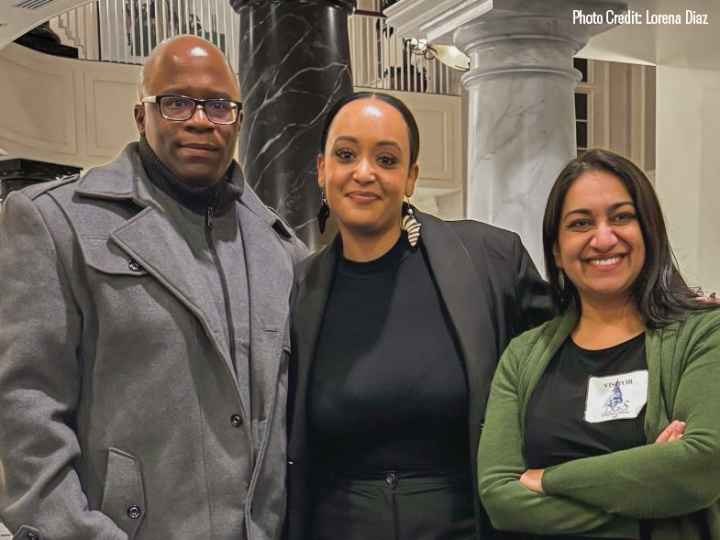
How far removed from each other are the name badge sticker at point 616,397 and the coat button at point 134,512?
36.8 inches

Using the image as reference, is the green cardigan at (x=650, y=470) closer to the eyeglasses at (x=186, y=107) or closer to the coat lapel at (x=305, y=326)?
the coat lapel at (x=305, y=326)

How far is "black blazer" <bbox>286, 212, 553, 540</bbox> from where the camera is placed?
2182 mm

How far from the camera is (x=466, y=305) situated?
222 cm

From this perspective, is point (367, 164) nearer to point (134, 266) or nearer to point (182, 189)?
point (182, 189)

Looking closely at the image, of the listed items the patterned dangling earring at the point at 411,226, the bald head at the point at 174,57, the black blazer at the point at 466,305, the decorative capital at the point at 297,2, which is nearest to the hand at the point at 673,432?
the black blazer at the point at 466,305

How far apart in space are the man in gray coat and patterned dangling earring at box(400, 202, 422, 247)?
1.25ft

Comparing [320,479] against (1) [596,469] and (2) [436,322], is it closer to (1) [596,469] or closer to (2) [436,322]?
(2) [436,322]

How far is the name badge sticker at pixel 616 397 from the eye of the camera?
1919mm

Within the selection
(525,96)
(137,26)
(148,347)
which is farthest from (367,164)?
(137,26)

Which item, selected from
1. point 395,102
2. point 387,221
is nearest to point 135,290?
point 387,221

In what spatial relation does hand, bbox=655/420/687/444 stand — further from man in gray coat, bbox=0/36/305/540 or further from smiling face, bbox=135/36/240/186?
smiling face, bbox=135/36/240/186

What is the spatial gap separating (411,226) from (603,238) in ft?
1.66

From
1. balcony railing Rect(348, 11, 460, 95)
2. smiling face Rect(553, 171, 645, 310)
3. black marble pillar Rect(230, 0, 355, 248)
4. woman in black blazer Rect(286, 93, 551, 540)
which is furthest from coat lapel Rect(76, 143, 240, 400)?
balcony railing Rect(348, 11, 460, 95)

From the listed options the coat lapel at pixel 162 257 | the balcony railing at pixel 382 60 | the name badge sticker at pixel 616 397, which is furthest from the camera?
the balcony railing at pixel 382 60
